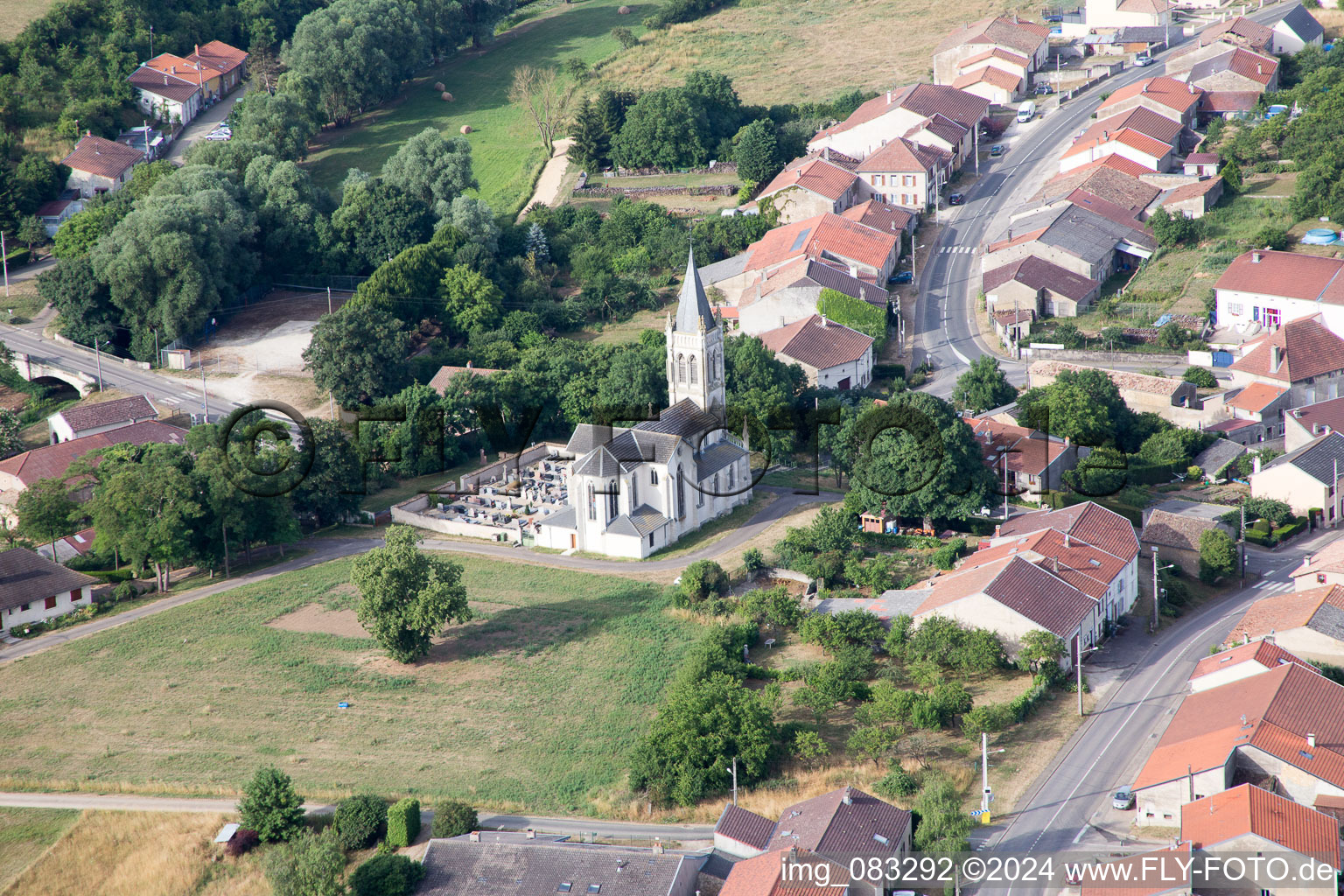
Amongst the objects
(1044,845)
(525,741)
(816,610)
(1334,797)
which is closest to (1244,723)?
(1334,797)

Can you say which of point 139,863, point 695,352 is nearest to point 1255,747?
point 695,352

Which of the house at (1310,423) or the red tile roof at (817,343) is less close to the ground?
the red tile roof at (817,343)

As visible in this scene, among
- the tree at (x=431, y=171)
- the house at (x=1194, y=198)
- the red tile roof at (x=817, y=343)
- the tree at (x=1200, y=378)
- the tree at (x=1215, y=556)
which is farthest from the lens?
the tree at (x=431, y=171)

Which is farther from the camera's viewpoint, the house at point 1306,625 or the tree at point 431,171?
the tree at point 431,171

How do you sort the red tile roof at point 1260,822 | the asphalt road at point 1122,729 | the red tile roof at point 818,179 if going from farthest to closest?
the red tile roof at point 818,179 < the asphalt road at point 1122,729 < the red tile roof at point 1260,822

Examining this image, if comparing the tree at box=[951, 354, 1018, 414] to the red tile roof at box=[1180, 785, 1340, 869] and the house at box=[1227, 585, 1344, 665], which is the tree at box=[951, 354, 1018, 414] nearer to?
the house at box=[1227, 585, 1344, 665]

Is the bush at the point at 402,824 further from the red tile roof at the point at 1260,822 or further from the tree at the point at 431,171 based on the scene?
the tree at the point at 431,171

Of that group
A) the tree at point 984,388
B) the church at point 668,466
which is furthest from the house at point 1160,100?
the church at point 668,466
